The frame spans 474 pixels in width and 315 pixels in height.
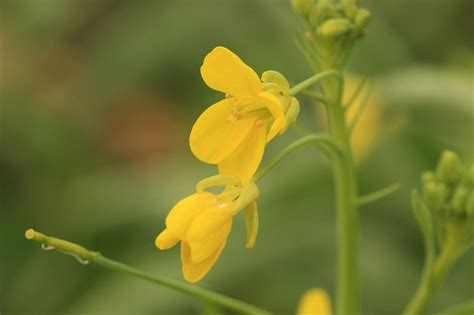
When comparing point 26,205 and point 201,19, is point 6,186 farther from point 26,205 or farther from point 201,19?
point 201,19

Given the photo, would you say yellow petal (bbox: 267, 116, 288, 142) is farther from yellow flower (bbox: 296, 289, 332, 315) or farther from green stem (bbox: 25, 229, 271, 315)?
yellow flower (bbox: 296, 289, 332, 315)

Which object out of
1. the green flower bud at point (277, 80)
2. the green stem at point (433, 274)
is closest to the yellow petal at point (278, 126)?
the green flower bud at point (277, 80)

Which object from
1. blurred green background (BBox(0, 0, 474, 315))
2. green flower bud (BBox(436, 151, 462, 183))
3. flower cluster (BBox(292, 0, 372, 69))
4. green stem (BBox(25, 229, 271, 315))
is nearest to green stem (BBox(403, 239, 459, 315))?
green flower bud (BBox(436, 151, 462, 183))

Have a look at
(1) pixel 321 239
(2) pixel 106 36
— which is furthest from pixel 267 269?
(2) pixel 106 36

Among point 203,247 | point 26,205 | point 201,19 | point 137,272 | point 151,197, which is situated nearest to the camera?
point 203,247

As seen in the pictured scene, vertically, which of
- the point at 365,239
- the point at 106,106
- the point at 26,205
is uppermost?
the point at 106,106

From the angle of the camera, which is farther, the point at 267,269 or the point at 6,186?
the point at 6,186

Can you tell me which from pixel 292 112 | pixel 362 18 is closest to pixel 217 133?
pixel 292 112
